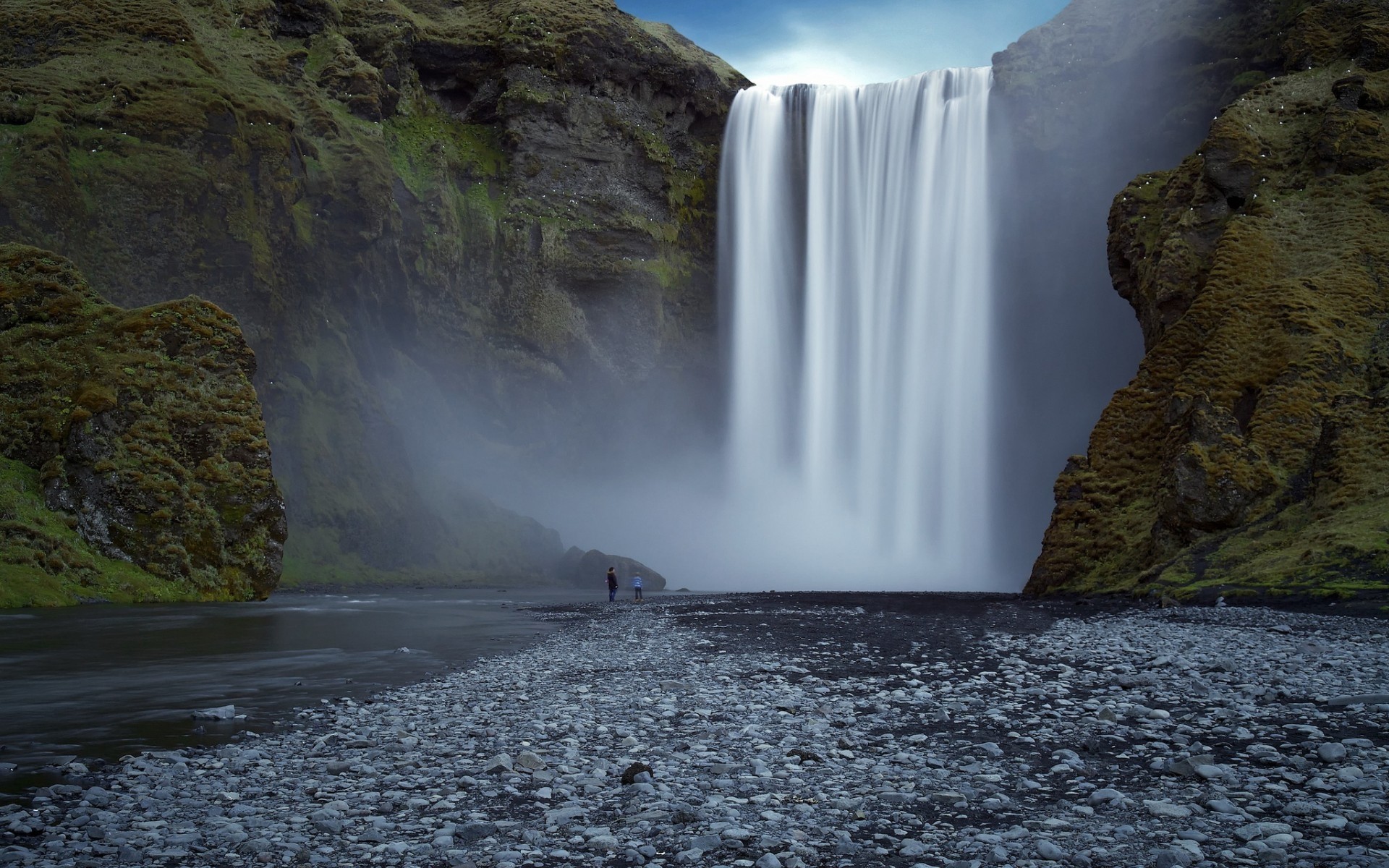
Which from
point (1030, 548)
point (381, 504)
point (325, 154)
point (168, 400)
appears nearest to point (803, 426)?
point (1030, 548)

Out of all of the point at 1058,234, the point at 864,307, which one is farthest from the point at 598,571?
the point at 1058,234

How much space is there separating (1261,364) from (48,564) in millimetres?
40255

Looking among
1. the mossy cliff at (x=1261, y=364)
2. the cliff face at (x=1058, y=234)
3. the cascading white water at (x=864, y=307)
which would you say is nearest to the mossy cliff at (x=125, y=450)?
the mossy cliff at (x=1261, y=364)

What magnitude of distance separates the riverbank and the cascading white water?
48.4m

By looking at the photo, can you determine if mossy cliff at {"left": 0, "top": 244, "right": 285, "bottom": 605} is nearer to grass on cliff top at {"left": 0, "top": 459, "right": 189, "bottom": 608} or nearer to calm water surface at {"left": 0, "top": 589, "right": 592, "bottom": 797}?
grass on cliff top at {"left": 0, "top": 459, "right": 189, "bottom": 608}

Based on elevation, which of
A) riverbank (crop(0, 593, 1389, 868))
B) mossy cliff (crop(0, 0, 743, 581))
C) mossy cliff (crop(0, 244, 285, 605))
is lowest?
riverbank (crop(0, 593, 1389, 868))

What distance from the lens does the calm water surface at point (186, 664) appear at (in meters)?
9.51

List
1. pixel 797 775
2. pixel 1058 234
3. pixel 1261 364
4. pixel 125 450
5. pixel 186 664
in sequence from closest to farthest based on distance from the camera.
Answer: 1. pixel 797 775
2. pixel 186 664
3. pixel 1261 364
4. pixel 125 450
5. pixel 1058 234

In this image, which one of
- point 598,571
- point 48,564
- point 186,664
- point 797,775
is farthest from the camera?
point 598,571

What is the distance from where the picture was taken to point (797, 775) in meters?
7.64

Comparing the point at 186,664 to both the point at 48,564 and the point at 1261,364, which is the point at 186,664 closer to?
the point at 48,564

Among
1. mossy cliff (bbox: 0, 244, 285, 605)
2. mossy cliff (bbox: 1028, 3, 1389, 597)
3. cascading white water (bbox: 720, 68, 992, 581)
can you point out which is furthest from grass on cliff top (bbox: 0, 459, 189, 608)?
cascading white water (bbox: 720, 68, 992, 581)

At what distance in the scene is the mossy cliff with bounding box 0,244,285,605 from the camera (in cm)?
2970

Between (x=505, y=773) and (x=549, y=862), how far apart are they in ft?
7.37
